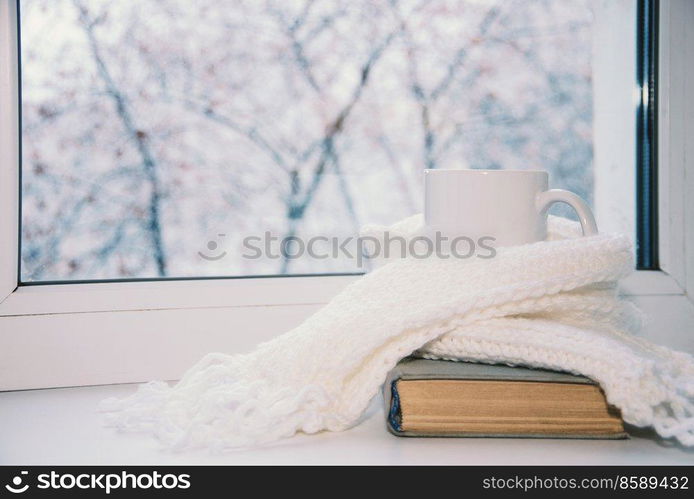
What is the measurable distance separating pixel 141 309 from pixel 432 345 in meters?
0.38

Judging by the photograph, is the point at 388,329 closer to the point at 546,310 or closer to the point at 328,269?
the point at 546,310

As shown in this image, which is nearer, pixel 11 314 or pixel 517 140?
pixel 11 314

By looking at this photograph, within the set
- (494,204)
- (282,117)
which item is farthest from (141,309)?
(494,204)

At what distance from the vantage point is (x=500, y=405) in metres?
0.60

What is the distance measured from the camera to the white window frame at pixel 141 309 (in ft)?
2.64

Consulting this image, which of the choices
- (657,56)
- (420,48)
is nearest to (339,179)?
(420,48)

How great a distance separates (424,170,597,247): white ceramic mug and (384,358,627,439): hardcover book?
16 centimetres

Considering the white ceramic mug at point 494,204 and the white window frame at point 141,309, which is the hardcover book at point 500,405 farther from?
the white window frame at point 141,309

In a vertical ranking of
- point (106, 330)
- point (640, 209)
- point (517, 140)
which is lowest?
point (106, 330)

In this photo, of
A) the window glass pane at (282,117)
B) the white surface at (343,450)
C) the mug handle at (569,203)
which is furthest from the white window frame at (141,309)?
the mug handle at (569,203)

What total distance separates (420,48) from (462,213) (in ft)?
1.19

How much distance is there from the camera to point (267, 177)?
0.95 meters

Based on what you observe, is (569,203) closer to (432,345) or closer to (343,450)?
Answer: (432,345)

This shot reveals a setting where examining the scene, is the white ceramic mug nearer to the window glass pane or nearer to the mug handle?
the mug handle
